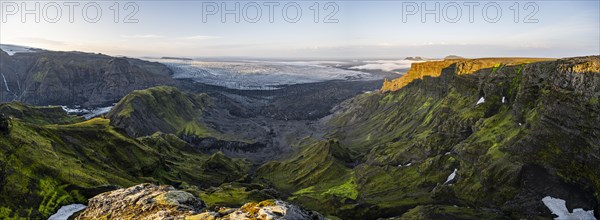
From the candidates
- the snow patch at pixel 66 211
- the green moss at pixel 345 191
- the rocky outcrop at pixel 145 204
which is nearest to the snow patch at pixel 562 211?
the green moss at pixel 345 191

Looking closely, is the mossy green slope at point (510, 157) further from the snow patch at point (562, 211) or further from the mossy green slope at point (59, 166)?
the mossy green slope at point (59, 166)

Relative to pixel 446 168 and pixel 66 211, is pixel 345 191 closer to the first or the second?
pixel 446 168

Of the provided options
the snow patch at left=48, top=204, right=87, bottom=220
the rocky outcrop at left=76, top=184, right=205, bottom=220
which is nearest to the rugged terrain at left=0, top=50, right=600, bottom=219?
the rocky outcrop at left=76, top=184, right=205, bottom=220

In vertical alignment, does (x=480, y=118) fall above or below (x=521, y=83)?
below

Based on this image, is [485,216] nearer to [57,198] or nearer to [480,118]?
[480,118]

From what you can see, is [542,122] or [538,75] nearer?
[542,122]

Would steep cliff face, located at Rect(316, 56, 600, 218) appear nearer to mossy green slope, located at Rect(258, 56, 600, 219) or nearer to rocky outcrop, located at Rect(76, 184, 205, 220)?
mossy green slope, located at Rect(258, 56, 600, 219)

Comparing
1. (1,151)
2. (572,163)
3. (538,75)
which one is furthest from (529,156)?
(1,151)

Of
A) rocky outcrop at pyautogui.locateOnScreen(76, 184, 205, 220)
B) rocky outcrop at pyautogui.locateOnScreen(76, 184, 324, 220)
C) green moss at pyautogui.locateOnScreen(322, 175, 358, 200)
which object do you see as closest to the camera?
rocky outcrop at pyautogui.locateOnScreen(76, 184, 324, 220)

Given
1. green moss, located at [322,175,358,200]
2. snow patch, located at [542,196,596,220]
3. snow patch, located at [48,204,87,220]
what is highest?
snow patch, located at [48,204,87,220]
